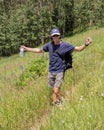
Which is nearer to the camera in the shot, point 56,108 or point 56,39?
point 56,108

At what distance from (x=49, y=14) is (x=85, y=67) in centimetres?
4430

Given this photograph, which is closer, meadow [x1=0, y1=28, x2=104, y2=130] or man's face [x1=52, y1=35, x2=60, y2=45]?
meadow [x1=0, y1=28, x2=104, y2=130]

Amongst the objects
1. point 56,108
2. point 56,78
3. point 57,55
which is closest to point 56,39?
point 57,55

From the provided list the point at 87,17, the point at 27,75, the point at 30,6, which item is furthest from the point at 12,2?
the point at 27,75

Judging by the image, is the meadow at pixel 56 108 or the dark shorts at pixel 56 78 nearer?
the meadow at pixel 56 108

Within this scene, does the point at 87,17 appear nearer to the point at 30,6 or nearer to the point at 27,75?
the point at 30,6

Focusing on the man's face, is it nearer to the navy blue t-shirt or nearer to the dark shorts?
the navy blue t-shirt

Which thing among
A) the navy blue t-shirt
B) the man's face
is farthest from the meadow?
the man's face

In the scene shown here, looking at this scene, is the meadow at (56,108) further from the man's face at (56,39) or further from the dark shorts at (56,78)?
the man's face at (56,39)

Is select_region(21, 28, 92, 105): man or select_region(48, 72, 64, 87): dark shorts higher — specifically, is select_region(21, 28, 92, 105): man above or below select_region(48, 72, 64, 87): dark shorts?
above

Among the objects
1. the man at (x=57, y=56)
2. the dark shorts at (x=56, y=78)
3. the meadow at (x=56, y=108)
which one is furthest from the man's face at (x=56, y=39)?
the meadow at (x=56, y=108)

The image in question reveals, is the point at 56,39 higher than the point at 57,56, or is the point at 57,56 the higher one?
the point at 56,39

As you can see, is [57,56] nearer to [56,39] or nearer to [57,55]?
[57,55]

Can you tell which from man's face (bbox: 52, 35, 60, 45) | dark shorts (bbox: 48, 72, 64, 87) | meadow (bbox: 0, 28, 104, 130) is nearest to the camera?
meadow (bbox: 0, 28, 104, 130)
